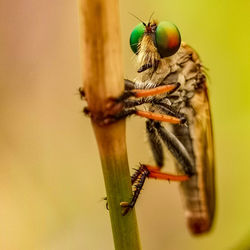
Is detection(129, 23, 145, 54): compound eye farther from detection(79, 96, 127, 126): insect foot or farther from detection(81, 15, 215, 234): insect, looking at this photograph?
detection(79, 96, 127, 126): insect foot

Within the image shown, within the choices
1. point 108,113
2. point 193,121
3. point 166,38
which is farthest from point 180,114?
point 108,113

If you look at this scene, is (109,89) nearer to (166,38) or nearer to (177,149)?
(166,38)

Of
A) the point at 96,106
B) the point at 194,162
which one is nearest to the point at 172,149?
the point at 194,162

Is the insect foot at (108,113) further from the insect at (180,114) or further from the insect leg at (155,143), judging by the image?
the insect leg at (155,143)

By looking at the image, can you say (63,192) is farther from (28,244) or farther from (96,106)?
(96,106)

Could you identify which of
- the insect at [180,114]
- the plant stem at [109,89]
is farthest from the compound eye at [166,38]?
the plant stem at [109,89]

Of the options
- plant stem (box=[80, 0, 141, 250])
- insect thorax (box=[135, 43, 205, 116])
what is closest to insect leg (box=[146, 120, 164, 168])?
insect thorax (box=[135, 43, 205, 116])

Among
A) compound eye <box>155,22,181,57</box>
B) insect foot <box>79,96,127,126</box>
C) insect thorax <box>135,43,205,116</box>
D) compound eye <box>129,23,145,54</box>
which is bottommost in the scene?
insect foot <box>79,96,127,126</box>
